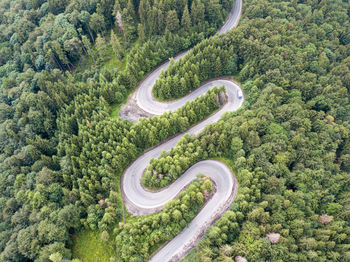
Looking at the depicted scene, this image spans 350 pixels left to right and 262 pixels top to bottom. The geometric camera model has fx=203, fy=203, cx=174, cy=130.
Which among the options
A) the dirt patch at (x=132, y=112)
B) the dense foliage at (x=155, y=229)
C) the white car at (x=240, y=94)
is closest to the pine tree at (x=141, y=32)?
the dirt patch at (x=132, y=112)

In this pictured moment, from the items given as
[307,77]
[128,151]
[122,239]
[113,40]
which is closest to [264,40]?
[307,77]

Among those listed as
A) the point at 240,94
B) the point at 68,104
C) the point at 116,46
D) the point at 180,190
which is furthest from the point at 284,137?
the point at 68,104

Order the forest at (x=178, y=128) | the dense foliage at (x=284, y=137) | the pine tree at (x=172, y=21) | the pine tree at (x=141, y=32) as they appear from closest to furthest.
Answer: the dense foliage at (x=284, y=137) < the forest at (x=178, y=128) < the pine tree at (x=172, y=21) < the pine tree at (x=141, y=32)

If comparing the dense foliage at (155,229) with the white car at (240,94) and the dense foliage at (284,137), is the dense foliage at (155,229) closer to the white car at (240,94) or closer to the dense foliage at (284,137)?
the dense foliage at (284,137)

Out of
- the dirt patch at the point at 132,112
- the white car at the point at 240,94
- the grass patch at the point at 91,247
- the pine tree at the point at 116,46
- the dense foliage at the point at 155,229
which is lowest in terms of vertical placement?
the grass patch at the point at 91,247

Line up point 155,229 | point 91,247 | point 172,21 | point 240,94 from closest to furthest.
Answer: point 155,229 → point 91,247 → point 240,94 → point 172,21

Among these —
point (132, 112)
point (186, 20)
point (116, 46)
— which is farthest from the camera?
point (186, 20)

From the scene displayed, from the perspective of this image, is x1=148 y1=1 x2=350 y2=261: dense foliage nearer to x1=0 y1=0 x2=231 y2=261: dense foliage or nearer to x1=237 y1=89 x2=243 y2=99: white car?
x1=237 y1=89 x2=243 y2=99: white car

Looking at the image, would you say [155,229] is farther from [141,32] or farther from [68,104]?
[141,32]
